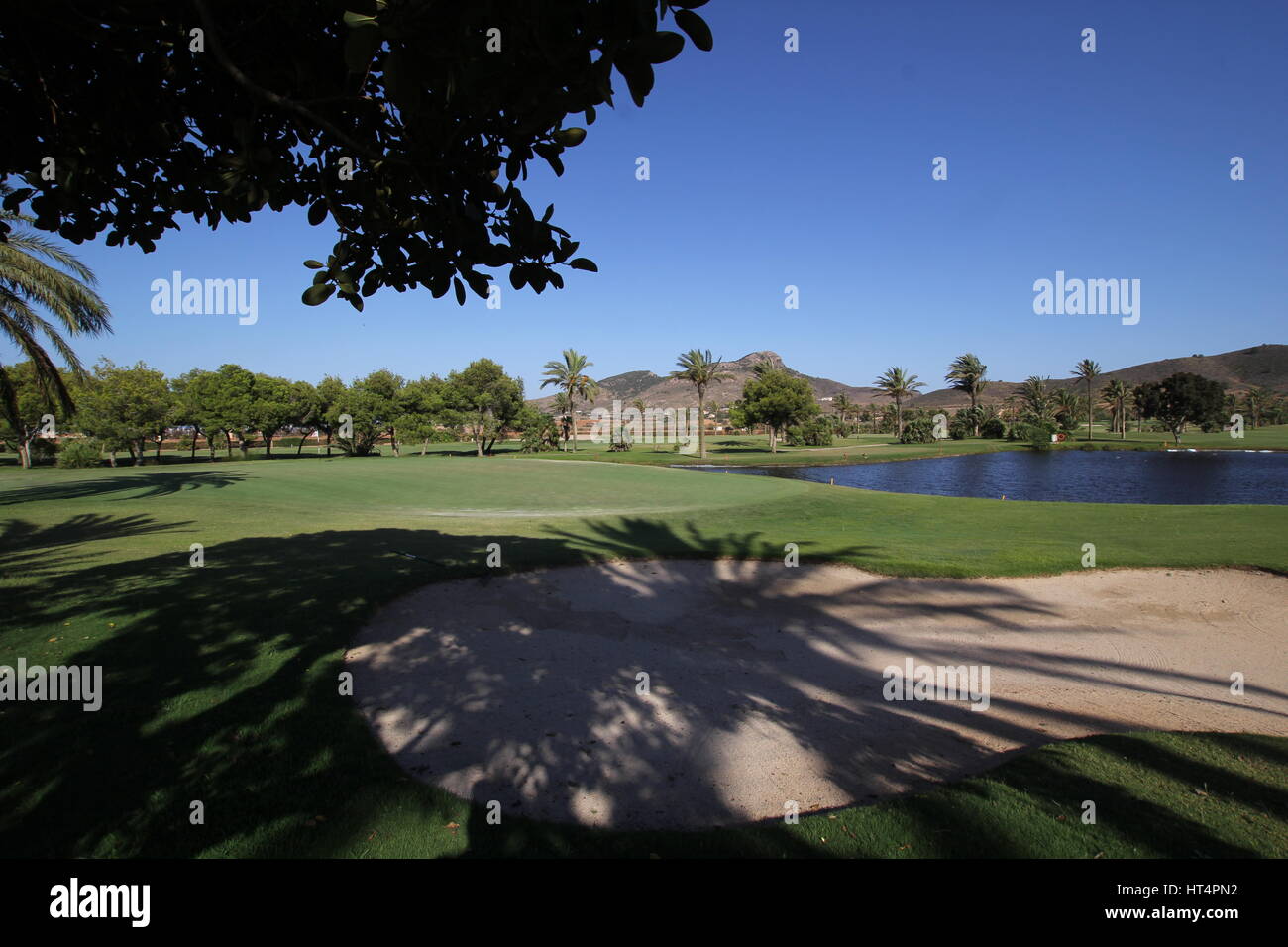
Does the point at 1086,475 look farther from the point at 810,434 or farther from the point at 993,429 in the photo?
the point at 993,429

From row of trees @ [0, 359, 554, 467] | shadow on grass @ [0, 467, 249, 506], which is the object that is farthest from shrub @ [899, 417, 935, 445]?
shadow on grass @ [0, 467, 249, 506]

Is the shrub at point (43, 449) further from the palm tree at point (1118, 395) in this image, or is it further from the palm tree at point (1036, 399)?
the palm tree at point (1118, 395)

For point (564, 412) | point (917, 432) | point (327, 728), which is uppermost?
point (564, 412)

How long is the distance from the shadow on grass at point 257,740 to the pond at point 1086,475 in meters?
39.5

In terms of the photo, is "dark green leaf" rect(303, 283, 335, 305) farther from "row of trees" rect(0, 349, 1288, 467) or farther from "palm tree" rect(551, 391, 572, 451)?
"palm tree" rect(551, 391, 572, 451)

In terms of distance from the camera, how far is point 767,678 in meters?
7.40

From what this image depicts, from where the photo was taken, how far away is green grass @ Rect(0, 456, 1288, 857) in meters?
3.92

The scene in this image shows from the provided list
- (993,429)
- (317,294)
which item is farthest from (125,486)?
(993,429)

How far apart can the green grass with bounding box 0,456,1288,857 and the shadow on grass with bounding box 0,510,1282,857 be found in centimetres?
2

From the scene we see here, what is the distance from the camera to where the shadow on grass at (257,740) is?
12.8 feet

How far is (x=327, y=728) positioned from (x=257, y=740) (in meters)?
0.55

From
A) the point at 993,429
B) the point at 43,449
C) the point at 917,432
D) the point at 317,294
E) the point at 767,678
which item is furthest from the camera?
the point at 993,429
